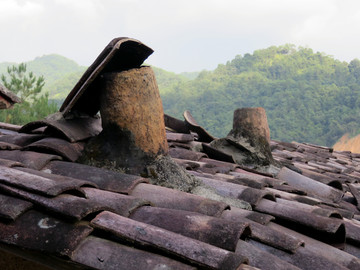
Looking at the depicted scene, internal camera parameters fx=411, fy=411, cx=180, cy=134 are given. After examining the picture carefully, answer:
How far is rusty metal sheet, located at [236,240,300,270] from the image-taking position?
4.53ft

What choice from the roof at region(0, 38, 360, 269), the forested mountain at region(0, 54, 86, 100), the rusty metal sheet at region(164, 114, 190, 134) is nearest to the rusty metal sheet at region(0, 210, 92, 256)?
the roof at region(0, 38, 360, 269)

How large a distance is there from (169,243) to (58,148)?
128 centimetres

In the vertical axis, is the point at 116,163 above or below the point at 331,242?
above

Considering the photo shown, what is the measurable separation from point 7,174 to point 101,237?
1.42 feet

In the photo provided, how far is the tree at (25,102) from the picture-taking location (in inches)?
788

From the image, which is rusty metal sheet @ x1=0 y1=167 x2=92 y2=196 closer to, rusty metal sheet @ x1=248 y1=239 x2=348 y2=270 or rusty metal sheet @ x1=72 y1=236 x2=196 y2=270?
rusty metal sheet @ x1=72 y1=236 x2=196 y2=270

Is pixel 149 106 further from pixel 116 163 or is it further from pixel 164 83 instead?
pixel 164 83

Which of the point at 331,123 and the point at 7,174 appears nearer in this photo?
the point at 7,174

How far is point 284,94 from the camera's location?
189ft

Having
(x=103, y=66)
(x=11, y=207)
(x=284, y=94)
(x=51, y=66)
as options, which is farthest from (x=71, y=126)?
(x=51, y=66)

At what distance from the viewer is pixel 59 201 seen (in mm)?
1280


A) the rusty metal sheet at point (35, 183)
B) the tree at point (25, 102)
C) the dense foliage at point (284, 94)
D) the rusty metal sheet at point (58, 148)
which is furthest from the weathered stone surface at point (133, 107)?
the dense foliage at point (284, 94)

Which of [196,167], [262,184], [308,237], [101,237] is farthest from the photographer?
[196,167]

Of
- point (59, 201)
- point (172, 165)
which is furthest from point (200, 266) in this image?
point (172, 165)
